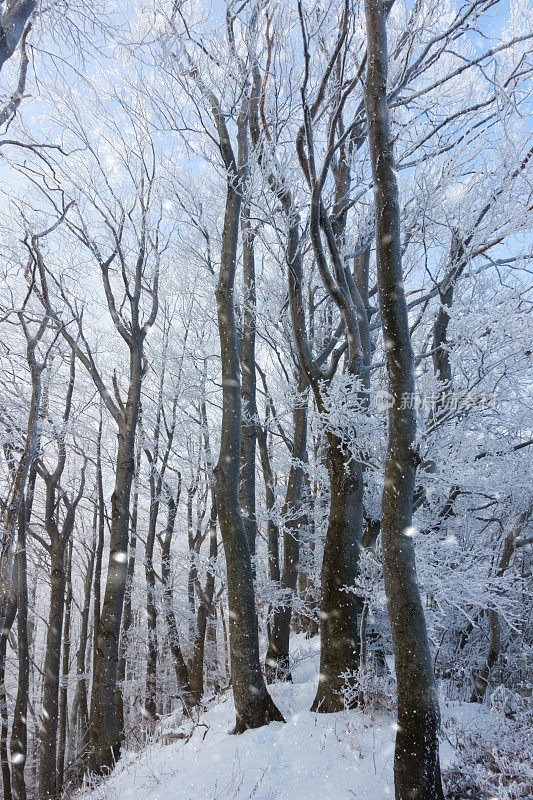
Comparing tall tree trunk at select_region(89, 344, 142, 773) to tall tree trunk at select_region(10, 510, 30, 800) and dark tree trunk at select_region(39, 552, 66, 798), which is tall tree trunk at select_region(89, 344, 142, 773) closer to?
dark tree trunk at select_region(39, 552, 66, 798)

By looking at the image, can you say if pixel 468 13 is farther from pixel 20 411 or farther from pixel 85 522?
pixel 85 522

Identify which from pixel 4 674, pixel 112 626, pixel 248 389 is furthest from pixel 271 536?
pixel 4 674

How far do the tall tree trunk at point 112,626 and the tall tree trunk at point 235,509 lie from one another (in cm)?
209

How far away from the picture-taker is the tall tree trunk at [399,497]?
2.90 m

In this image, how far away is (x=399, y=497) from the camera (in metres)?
3.28

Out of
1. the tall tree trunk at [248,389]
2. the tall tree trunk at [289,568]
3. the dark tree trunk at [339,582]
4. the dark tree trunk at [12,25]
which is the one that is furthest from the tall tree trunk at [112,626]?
the dark tree trunk at [12,25]

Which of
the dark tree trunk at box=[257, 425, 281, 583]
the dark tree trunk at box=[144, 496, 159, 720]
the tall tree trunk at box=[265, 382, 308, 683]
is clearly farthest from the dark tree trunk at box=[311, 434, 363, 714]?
the dark tree trunk at box=[144, 496, 159, 720]

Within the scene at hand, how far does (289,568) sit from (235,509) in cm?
299

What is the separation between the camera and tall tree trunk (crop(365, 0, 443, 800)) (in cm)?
290

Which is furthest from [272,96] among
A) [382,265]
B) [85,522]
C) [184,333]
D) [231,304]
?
[85,522]

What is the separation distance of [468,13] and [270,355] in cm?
719

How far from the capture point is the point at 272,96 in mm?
5750

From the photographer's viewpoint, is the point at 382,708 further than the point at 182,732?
No

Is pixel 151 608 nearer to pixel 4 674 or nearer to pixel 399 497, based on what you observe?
pixel 4 674
